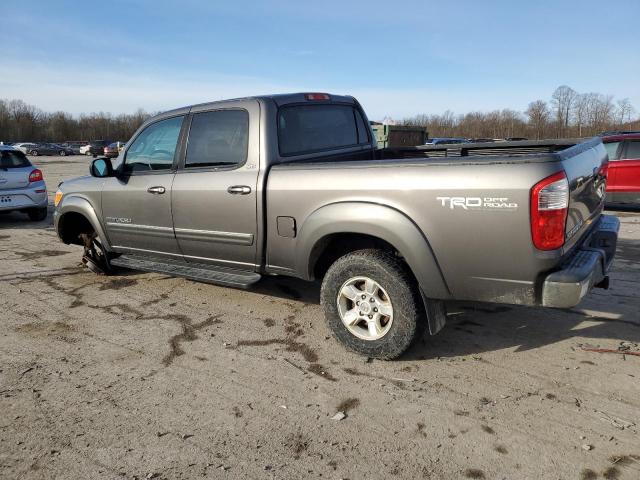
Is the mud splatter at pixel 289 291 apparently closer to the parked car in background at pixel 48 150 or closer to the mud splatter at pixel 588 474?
the mud splatter at pixel 588 474

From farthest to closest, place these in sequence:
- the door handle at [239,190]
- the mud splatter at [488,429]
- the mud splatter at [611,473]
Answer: the door handle at [239,190] < the mud splatter at [488,429] < the mud splatter at [611,473]

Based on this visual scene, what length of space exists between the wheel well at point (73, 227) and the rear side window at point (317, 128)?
309 cm

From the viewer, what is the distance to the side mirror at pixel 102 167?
16.9 feet

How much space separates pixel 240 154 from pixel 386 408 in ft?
7.66

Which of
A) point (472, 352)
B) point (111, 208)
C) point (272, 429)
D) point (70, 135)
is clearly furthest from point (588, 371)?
point (70, 135)

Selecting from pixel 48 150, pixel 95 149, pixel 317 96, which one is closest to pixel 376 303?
pixel 317 96

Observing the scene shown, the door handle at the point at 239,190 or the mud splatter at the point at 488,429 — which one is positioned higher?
the door handle at the point at 239,190

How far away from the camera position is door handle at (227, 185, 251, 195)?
4.04m

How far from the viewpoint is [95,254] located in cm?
592

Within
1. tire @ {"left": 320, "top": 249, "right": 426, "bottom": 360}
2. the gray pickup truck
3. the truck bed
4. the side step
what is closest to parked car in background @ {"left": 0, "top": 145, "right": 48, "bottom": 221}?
the gray pickup truck

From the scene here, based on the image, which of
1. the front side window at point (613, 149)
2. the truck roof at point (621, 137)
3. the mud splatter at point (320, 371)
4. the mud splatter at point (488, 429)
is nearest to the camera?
the mud splatter at point (488, 429)

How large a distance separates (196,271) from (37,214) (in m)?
7.34

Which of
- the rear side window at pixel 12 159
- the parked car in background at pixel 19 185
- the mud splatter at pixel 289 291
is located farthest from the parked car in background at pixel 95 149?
the mud splatter at pixel 289 291

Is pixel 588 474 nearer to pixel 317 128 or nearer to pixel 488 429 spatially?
pixel 488 429
